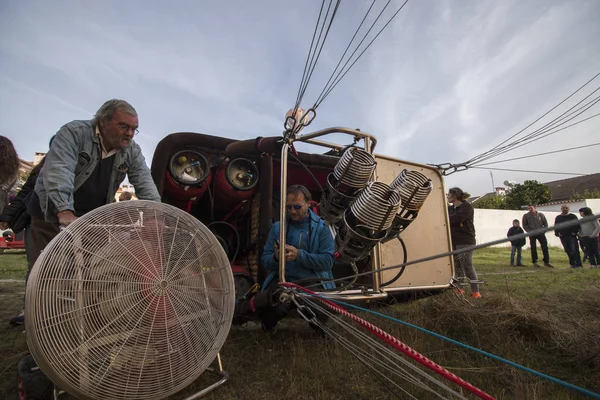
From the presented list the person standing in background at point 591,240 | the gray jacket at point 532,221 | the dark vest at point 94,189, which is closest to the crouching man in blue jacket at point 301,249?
the dark vest at point 94,189

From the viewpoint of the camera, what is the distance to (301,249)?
268cm

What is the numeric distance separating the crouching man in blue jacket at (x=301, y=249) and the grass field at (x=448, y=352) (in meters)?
0.36

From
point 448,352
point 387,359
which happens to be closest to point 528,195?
point 448,352

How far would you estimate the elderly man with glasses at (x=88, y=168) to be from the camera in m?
1.72

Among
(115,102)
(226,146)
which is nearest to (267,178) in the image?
(226,146)

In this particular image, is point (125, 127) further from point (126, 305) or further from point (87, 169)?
point (126, 305)

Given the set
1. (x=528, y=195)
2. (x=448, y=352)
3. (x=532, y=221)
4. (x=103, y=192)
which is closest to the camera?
(x=103, y=192)

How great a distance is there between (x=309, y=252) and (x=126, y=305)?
5.28 ft

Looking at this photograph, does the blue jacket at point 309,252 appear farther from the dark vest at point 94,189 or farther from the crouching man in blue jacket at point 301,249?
the dark vest at point 94,189

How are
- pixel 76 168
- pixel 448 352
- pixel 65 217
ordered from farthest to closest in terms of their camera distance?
pixel 448 352
pixel 76 168
pixel 65 217

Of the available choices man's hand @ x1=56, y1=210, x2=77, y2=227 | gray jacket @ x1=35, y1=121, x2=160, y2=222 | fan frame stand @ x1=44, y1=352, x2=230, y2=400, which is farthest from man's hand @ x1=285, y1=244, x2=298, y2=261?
man's hand @ x1=56, y1=210, x2=77, y2=227

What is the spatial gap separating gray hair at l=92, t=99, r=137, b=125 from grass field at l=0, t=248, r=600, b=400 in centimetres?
154

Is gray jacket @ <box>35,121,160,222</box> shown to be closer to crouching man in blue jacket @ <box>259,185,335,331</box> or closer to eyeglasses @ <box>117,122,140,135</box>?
eyeglasses @ <box>117,122,140,135</box>

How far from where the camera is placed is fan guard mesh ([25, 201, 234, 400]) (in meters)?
1.18
